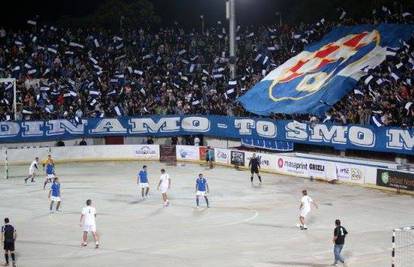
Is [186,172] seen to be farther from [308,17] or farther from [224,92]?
[308,17]

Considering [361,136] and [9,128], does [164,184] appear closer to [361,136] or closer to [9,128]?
[361,136]

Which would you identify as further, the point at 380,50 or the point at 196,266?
the point at 380,50

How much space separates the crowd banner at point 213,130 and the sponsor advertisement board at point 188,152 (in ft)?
11.5

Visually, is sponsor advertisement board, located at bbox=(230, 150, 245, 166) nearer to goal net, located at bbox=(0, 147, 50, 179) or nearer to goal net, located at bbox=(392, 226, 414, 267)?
goal net, located at bbox=(0, 147, 50, 179)

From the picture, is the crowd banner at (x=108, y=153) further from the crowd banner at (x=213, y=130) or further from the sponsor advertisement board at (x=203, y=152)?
the sponsor advertisement board at (x=203, y=152)

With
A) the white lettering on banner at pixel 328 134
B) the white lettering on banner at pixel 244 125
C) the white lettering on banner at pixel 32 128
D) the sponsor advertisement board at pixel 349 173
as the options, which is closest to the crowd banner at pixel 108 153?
the white lettering on banner at pixel 32 128

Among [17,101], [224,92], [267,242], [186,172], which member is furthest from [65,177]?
[267,242]

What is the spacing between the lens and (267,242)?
1116 inches

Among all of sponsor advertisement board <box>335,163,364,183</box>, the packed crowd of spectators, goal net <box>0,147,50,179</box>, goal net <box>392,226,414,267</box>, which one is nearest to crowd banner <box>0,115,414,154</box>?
the packed crowd of spectators

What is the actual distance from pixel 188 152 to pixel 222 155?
11.1ft

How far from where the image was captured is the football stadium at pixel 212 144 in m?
28.4

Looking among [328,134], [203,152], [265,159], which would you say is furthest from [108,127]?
[328,134]

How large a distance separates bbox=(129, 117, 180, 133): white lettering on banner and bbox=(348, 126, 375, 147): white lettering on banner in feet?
56.8

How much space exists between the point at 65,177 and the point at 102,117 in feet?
36.6
